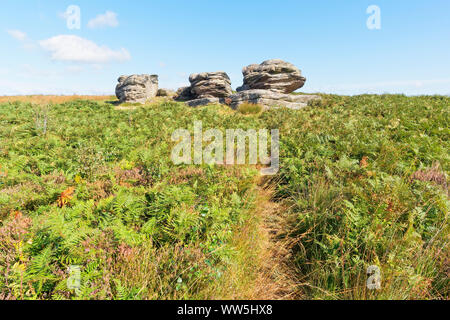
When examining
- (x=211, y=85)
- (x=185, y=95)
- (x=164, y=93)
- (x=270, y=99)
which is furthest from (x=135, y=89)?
(x=270, y=99)

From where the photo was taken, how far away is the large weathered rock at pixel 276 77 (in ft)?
69.4

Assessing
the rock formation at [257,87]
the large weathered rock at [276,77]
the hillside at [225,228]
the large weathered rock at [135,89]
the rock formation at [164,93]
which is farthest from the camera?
the rock formation at [164,93]

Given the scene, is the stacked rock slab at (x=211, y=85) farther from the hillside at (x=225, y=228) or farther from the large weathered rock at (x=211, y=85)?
the hillside at (x=225, y=228)

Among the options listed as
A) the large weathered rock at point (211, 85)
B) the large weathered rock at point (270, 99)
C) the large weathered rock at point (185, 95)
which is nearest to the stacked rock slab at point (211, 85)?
the large weathered rock at point (211, 85)

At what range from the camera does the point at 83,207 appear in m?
3.82

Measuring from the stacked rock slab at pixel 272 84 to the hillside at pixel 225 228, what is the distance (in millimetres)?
12813

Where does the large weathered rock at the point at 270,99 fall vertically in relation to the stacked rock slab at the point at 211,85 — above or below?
below

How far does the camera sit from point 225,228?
3.67 m

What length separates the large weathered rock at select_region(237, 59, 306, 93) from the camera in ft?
69.4

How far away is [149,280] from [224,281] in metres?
0.91

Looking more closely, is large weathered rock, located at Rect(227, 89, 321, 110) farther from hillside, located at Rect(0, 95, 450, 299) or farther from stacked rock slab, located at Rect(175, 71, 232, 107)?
hillside, located at Rect(0, 95, 450, 299)

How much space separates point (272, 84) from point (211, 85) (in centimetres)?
628
